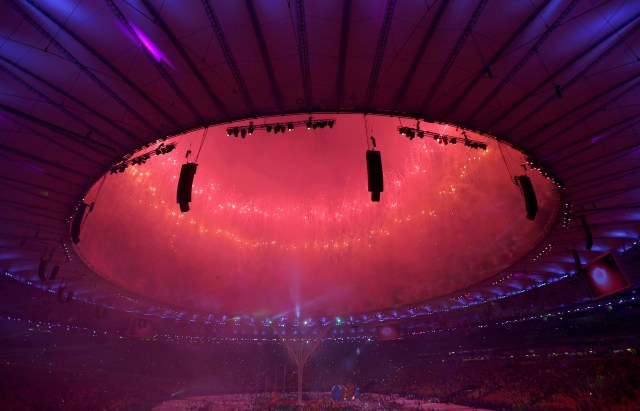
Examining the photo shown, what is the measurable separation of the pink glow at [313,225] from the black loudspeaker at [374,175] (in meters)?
8.91

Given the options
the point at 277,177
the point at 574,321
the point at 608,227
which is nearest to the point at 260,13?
the point at 277,177

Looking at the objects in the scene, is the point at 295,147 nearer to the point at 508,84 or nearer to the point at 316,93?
the point at 316,93

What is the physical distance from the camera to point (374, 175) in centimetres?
934

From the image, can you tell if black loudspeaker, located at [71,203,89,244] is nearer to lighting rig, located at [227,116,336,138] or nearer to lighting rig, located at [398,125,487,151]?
lighting rig, located at [227,116,336,138]

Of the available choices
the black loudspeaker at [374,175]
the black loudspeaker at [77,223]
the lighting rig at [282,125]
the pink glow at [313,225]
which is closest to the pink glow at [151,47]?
the lighting rig at [282,125]

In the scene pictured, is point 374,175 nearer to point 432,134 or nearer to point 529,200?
point 432,134

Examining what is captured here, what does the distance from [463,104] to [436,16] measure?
360 cm

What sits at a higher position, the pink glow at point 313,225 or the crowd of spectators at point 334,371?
the pink glow at point 313,225

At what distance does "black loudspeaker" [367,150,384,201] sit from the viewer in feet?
30.0

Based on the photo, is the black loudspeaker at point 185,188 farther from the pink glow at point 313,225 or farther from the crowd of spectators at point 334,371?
the crowd of spectators at point 334,371

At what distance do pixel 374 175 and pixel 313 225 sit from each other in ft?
64.5

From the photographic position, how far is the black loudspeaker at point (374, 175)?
360 inches

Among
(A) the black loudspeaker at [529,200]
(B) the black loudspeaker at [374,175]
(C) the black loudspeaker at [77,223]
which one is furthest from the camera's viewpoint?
(C) the black loudspeaker at [77,223]

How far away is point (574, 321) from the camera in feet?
98.3
